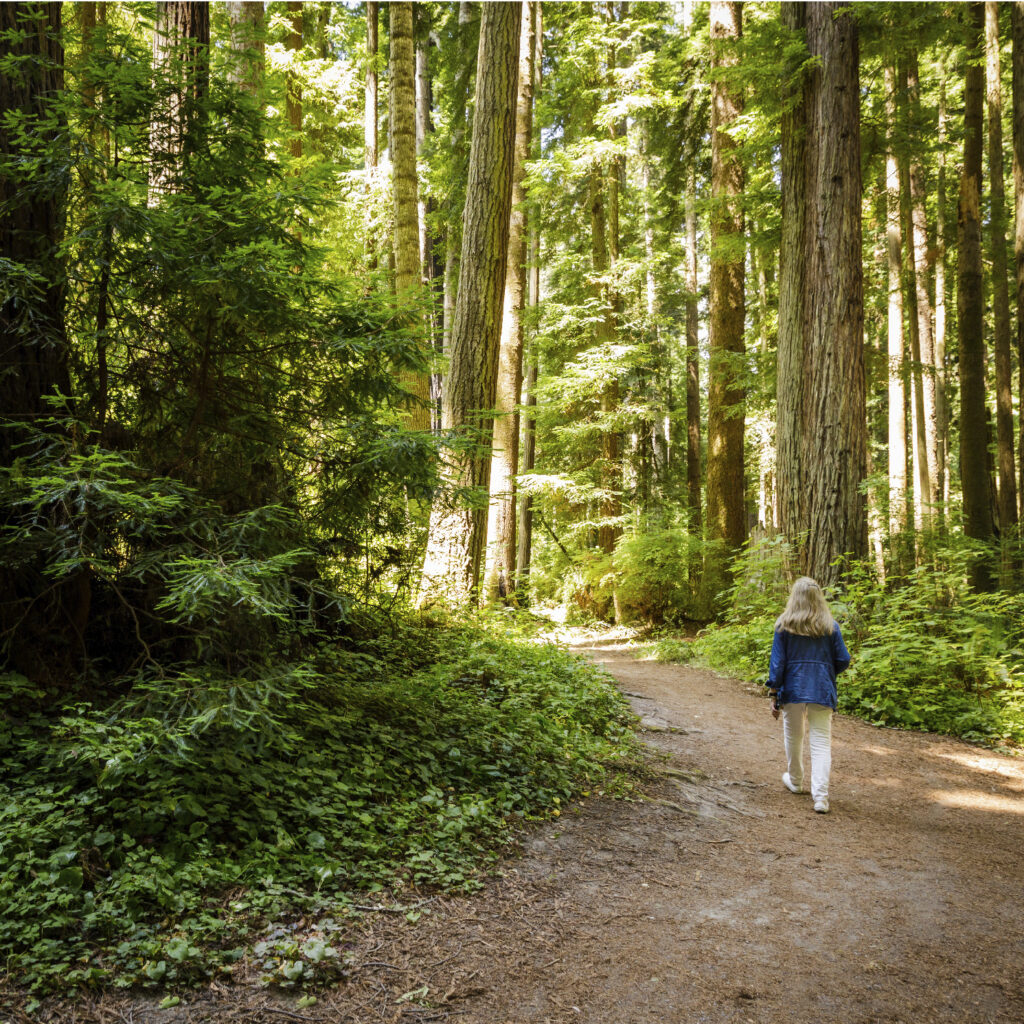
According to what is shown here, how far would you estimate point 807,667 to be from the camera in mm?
5992

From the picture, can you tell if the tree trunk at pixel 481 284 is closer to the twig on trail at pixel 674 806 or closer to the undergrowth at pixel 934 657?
the twig on trail at pixel 674 806

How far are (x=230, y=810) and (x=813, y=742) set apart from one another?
15.1ft

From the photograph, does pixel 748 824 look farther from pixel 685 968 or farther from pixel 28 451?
pixel 28 451

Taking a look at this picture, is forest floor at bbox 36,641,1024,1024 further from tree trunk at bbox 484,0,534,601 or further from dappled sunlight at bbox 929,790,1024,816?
tree trunk at bbox 484,0,534,601

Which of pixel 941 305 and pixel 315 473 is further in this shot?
pixel 941 305

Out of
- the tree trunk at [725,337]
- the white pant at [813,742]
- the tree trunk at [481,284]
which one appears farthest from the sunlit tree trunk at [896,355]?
the white pant at [813,742]

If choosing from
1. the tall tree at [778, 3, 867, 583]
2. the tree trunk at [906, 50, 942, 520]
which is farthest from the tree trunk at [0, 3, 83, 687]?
the tree trunk at [906, 50, 942, 520]

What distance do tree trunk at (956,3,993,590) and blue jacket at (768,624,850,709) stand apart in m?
8.55

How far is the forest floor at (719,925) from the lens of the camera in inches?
118

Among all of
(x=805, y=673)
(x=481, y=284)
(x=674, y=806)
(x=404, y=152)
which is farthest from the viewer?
(x=404, y=152)

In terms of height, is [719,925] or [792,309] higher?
[792,309]

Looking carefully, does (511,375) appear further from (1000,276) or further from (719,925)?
(719,925)

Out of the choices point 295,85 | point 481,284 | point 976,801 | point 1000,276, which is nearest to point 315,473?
point 481,284

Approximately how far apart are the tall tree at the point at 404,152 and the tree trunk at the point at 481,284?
1.57 metres
